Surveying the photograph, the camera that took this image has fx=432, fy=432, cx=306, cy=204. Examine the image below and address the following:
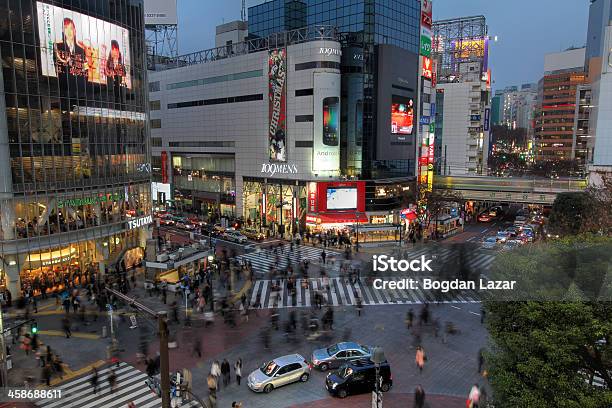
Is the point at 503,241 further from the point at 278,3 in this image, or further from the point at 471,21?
the point at 471,21

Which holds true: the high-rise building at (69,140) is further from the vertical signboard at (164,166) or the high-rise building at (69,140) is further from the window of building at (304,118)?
the vertical signboard at (164,166)

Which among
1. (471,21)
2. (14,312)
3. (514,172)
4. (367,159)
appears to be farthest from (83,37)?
(514,172)

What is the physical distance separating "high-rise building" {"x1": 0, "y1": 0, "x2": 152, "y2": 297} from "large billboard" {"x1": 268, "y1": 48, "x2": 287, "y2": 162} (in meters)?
16.5

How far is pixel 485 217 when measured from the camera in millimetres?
61938

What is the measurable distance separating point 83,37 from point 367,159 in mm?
30552

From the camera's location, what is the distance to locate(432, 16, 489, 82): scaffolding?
80.4 metres

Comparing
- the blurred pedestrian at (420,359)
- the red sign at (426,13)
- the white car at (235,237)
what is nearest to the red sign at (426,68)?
the red sign at (426,13)

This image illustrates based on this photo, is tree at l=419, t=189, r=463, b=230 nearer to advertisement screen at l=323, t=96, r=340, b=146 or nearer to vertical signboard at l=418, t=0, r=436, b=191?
vertical signboard at l=418, t=0, r=436, b=191

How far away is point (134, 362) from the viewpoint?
19750 mm

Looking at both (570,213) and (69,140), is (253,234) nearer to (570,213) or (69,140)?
(69,140)

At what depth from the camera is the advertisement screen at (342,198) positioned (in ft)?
157

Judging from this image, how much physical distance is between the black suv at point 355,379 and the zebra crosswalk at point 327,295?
8400mm

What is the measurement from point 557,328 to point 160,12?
75.0m

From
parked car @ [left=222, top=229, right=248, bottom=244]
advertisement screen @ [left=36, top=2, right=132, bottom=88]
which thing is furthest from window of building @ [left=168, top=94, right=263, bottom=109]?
advertisement screen @ [left=36, top=2, right=132, bottom=88]
